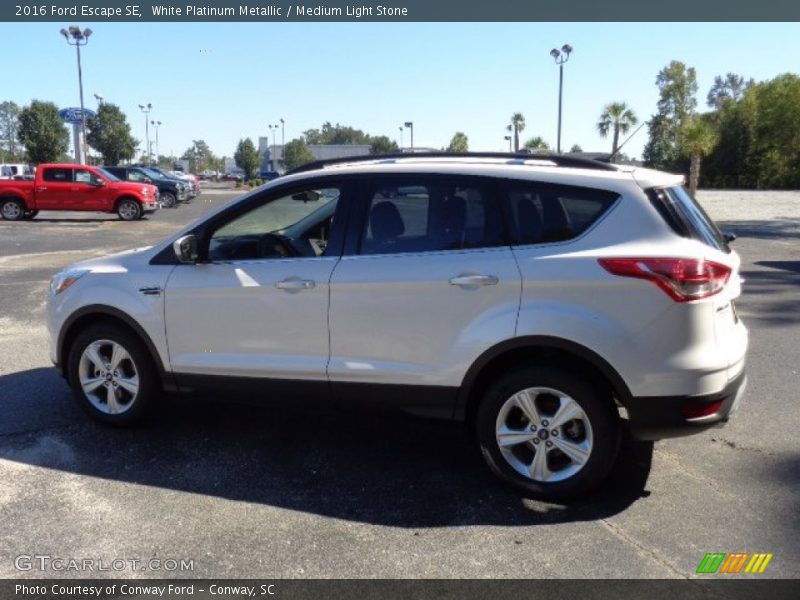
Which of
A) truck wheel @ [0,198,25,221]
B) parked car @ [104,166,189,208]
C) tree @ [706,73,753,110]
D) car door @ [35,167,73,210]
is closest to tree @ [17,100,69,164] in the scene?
parked car @ [104,166,189,208]

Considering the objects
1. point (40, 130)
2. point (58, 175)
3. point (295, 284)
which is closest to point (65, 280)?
point (295, 284)

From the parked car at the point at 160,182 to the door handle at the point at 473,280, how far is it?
30.0m

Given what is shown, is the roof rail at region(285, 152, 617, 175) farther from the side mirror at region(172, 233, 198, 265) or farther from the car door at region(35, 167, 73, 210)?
the car door at region(35, 167, 73, 210)

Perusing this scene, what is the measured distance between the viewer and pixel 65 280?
16.6 feet

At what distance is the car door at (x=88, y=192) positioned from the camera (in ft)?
76.8

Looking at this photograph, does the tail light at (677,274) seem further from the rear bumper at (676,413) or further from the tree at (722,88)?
the tree at (722,88)

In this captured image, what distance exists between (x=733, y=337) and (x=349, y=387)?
7.04 ft

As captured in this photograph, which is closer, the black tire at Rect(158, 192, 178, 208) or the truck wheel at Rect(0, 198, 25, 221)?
the truck wheel at Rect(0, 198, 25, 221)

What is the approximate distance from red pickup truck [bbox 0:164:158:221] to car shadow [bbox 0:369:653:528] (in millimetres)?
19568

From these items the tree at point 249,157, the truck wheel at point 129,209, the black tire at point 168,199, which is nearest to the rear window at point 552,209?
the truck wheel at point 129,209

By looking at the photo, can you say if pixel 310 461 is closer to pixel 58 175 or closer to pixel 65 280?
pixel 65 280

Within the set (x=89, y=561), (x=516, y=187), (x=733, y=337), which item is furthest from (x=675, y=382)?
(x=89, y=561)

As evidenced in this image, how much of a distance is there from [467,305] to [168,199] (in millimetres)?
30899

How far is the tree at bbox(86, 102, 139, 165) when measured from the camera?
201ft
